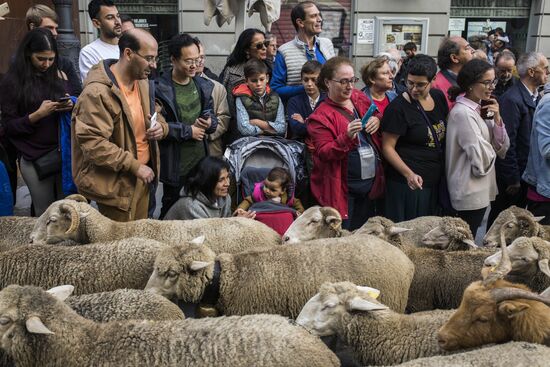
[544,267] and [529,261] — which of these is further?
[529,261]

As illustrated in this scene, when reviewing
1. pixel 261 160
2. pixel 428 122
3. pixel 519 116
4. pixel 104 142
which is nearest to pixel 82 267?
pixel 104 142

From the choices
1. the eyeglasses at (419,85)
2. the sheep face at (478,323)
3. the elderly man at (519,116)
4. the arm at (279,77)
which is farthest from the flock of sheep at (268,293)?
the arm at (279,77)

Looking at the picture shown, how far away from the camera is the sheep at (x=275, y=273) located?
3.63 m

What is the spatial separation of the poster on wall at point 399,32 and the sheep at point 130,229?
365 inches

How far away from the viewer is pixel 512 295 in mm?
2764

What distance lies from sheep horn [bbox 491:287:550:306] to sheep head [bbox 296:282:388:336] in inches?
25.0

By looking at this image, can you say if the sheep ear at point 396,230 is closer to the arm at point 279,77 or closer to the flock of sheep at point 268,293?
the flock of sheep at point 268,293

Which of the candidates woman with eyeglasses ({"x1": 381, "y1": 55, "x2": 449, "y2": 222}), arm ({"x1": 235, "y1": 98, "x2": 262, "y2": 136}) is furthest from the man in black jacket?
woman with eyeglasses ({"x1": 381, "y1": 55, "x2": 449, "y2": 222})

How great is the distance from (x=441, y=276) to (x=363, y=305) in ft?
4.21

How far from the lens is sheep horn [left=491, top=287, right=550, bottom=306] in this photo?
275 cm

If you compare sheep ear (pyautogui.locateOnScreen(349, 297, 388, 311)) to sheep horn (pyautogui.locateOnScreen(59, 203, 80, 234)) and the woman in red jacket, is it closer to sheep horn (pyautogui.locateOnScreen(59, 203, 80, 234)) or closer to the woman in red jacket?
the woman in red jacket

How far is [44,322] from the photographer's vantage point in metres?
2.91

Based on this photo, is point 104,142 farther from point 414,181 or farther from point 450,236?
point 450,236

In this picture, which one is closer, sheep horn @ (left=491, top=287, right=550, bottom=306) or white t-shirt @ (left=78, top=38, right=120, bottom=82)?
sheep horn @ (left=491, top=287, right=550, bottom=306)
